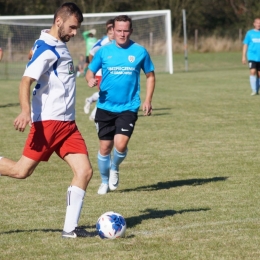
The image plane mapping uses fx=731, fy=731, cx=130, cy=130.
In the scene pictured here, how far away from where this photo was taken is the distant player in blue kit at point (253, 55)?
19.4m

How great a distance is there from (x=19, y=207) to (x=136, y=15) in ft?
81.8

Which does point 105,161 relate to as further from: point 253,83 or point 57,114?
point 253,83

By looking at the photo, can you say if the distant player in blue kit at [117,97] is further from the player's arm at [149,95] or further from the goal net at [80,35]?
the goal net at [80,35]

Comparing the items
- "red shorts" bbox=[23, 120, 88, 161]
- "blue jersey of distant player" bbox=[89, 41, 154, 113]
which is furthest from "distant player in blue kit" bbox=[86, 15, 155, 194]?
"red shorts" bbox=[23, 120, 88, 161]

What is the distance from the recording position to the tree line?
4547 centimetres

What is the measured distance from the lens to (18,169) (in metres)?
5.58

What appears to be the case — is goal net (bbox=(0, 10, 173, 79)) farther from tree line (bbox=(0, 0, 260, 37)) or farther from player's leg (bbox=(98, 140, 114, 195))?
player's leg (bbox=(98, 140, 114, 195))

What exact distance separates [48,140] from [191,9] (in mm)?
46361

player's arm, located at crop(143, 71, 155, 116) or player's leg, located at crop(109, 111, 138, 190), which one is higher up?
player's arm, located at crop(143, 71, 155, 116)

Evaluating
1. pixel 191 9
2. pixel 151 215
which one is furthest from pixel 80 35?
pixel 151 215

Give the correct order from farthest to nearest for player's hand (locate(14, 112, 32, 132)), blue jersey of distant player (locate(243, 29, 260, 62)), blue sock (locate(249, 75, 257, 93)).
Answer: blue jersey of distant player (locate(243, 29, 260, 62))
blue sock (locate(249, 75, 257, 93))
player's hand (locate(14, 112, 32, 132))

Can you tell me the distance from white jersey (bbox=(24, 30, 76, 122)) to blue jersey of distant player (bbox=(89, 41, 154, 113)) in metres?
2.16

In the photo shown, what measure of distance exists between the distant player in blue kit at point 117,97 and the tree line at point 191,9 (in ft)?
112

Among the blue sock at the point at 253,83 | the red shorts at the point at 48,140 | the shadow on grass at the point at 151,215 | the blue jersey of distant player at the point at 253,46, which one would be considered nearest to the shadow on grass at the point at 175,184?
the shadow on grass at the point at 151,215
